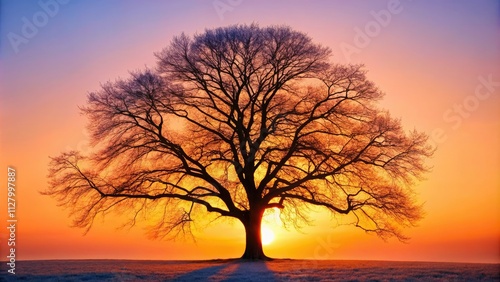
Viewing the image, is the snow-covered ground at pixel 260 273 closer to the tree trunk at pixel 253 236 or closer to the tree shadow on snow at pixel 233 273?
the tree shadow on snow at pixel 233 273

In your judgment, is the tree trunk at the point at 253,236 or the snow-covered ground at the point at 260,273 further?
the tree trunk at the point at 253,236

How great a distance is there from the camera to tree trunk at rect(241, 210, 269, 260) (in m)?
35.3

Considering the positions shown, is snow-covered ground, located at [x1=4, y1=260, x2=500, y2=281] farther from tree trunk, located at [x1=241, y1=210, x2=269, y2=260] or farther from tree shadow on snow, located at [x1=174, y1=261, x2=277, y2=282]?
tree trunk, located at [x1=241, y1=210, x2=269, y2=260]

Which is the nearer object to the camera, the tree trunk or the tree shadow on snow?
the tree shadow on snow

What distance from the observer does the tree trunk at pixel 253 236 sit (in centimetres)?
3528

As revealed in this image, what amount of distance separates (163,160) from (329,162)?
9.03m

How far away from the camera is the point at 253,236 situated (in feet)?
116

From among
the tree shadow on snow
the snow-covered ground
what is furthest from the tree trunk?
the snow-covered ground

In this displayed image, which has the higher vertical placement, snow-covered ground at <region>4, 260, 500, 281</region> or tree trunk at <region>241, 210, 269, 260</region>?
tree trunk at <region>241, 210, 269, 260</region>

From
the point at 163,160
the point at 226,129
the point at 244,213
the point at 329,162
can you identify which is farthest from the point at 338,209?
the point at 163,160

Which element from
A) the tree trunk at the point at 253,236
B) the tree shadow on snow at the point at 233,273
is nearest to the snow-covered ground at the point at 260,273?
the tree shadow on snow at the point at 233,273

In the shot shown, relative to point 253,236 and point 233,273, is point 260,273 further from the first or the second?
point 253,236

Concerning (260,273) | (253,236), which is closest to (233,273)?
(260,273)

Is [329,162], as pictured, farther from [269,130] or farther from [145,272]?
[145,272]
